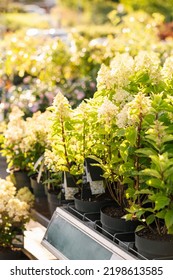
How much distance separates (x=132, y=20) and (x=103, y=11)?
17.2m

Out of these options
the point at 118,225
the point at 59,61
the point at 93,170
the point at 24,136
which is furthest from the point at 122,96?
the point at 59,61

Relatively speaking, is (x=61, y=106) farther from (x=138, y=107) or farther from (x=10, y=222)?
(x=10, y=222)

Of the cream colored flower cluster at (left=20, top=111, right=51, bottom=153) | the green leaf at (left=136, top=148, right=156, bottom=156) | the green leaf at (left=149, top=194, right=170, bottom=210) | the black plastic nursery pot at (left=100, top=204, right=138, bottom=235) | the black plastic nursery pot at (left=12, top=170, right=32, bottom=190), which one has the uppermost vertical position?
the green leaf at (left=136, top=148, right=156, bottom=156)

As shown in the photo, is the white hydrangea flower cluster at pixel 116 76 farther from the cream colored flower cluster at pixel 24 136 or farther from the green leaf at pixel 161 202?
the cream colored flower cluster at pixel 24 136

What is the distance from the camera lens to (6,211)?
10.1 feet

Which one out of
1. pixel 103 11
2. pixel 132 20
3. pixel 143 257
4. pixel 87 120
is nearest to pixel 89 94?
pixel 132 20

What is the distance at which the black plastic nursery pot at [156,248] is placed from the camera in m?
2.23

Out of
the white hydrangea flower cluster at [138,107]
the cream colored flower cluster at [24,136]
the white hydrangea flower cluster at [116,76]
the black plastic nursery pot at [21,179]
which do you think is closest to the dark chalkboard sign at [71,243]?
the white hydrangea flower cluster at [138,107]

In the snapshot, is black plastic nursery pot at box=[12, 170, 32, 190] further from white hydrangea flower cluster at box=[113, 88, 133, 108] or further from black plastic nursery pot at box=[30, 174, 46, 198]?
white hydrangea flower cluster at box=[113, 88, 133, 108]

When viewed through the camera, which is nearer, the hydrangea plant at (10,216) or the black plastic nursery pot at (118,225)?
the black plastic nursery pot at (118,225)

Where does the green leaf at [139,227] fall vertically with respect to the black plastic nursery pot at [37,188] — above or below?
above

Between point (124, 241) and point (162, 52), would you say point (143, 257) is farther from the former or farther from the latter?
point (162, 52)

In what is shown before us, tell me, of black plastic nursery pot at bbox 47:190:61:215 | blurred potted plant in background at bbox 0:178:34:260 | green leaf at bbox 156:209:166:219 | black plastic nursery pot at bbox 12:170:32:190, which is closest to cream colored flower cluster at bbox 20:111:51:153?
black plastic nursery pot at bbox 12:170:32:190

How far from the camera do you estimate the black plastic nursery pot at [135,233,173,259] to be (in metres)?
2.23
